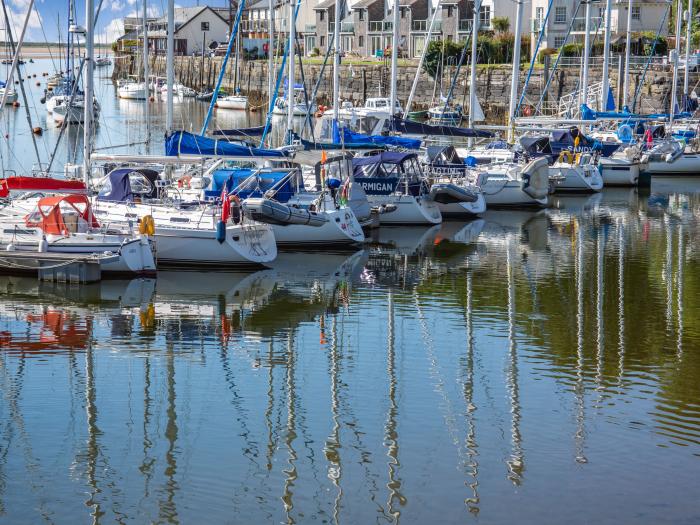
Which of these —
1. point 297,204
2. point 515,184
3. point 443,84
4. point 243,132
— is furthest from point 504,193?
point 443,84

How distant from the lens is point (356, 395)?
16375 millimetres

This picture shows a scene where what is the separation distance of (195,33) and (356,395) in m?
105

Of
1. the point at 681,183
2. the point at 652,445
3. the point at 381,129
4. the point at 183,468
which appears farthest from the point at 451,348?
the point at 681,183

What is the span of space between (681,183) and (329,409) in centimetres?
3163

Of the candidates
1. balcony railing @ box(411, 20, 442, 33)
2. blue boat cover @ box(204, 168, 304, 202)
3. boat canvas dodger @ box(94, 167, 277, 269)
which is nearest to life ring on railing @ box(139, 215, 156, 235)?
boat canvas dodger @ box(94, 167, 277, 269)

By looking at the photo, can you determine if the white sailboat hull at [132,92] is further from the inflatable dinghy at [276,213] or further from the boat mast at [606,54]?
the inflatable dinghy at [276,213]

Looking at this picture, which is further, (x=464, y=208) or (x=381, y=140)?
(x=381, y=140)

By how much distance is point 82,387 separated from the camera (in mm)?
16391

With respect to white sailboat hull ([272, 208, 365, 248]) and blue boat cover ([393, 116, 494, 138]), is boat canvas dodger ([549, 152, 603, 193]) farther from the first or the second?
white sailboat hull ([272, 208, 365, 248])

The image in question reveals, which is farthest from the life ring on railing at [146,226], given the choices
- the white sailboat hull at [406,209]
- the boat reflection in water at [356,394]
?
the white sailboat hull at [406,209]

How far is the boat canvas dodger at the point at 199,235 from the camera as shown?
79.6ft

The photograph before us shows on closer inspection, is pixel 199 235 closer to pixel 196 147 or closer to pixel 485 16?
pixel 196 147

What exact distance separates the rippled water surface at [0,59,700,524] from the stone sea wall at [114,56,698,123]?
128 ft

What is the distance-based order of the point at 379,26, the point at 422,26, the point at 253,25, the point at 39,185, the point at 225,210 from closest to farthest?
the point at 225,210 < the point at 39,185 < the point at 422,26 < the point at 379,26 < the point at 253,25
